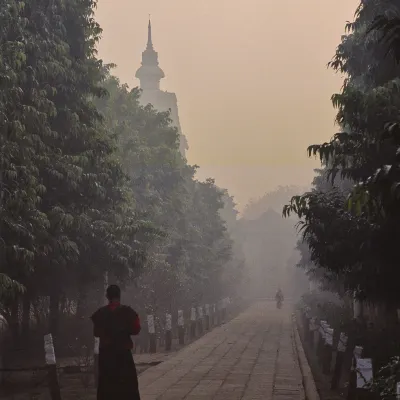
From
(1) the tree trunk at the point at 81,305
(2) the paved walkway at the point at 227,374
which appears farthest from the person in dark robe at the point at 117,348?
(1) the tree trunk at the point at 81,305

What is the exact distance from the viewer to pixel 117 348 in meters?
9.28

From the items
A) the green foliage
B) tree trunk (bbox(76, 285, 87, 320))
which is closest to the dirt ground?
tree trunk (bbox(76, 285, 87, 320))

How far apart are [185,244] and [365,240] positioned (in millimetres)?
30687

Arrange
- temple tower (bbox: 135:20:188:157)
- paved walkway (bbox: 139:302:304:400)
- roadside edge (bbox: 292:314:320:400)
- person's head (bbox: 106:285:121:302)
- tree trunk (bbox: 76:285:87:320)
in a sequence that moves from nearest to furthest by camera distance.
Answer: person's head (bbox: 106:285:121:302) → paved walkway (bbox: 139:302:304:400) → roadside edge (bbox: 292:314:320:400) → tree trunk (bbox: 76:285:87:320) → temple tower (bbox: 135:20:188:157)

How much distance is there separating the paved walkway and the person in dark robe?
3372mm

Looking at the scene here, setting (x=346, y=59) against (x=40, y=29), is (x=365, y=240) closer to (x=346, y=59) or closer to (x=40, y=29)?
(x=346, y=59)

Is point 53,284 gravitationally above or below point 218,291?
below

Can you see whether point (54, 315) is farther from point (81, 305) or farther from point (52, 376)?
point (52, 376)

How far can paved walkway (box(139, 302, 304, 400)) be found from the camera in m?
13.1

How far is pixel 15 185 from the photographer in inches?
583

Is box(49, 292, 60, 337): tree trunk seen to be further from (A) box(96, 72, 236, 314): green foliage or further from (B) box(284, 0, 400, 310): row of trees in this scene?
(B) box(284, 0, 400, 310): row of trees

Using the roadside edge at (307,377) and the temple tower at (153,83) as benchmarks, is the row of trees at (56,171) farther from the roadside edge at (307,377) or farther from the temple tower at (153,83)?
the temple tower at (153,83)

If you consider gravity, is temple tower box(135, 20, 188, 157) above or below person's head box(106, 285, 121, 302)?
above

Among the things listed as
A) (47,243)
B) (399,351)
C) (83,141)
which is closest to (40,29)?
(83,141)
